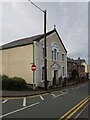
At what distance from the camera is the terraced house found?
104 ft

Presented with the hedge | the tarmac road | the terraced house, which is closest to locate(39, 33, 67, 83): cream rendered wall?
the terraced house

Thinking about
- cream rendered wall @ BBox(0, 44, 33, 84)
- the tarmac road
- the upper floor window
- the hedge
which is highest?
the upper floor window

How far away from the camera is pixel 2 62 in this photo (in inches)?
1458

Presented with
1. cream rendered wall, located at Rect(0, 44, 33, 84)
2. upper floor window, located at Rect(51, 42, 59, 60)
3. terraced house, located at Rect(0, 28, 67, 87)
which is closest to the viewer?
terraced house, located at Rect(0, 28, 67, 87)

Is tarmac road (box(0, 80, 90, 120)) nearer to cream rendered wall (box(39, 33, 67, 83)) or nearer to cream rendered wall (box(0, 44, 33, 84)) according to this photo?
cream rendered wall (box(0, 44, 33, 84))

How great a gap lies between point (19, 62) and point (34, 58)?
335 centimetres

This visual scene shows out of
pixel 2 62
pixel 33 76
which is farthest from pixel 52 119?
pixel 2 62

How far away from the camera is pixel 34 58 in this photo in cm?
3116

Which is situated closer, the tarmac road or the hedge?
the tarmac road

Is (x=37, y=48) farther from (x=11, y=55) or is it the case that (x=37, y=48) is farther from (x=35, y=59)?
(x=11, y=55)

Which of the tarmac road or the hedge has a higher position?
the hedge

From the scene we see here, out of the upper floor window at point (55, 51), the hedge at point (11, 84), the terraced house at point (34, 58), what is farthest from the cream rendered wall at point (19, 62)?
the upper floor window at point (55, 51)

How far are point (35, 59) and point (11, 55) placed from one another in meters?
5.28

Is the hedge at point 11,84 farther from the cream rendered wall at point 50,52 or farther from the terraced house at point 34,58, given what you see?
the cream rendered wall at point 50,52
